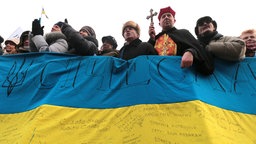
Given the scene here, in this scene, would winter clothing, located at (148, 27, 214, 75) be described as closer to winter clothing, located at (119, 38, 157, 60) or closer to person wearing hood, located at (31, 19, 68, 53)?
winter clothing, located at (119, 38, 157, 60)

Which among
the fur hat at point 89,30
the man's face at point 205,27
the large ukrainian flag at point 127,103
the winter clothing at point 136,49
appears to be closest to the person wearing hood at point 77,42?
the large ukrainian flag at point 127,103

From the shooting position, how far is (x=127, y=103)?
10.5ft

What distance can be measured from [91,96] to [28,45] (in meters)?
1.76

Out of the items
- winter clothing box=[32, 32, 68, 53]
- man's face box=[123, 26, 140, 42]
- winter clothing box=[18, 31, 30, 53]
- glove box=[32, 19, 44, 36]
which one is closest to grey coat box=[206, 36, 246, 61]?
man's face box=[123, 26, 140, 42]

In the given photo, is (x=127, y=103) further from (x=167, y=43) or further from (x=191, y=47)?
(x=167, y=43)

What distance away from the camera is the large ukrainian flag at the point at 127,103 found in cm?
291

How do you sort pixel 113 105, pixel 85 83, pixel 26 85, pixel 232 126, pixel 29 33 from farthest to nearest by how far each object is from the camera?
pixel 29 33
pixel 26 85
pixel 85 83
pixel 113 105
pixel 232 126

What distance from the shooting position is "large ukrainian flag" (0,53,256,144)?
291 centimetres

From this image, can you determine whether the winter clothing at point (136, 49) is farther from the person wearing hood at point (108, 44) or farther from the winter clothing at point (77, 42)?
the person wearing hood at point (108, 44)

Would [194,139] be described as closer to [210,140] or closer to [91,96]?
[210,140]

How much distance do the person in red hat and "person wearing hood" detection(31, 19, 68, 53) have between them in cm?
114

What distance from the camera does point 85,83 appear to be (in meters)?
3.52

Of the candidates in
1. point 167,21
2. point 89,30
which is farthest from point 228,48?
point 89,30

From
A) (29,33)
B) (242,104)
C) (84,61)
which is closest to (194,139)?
(242,104)
